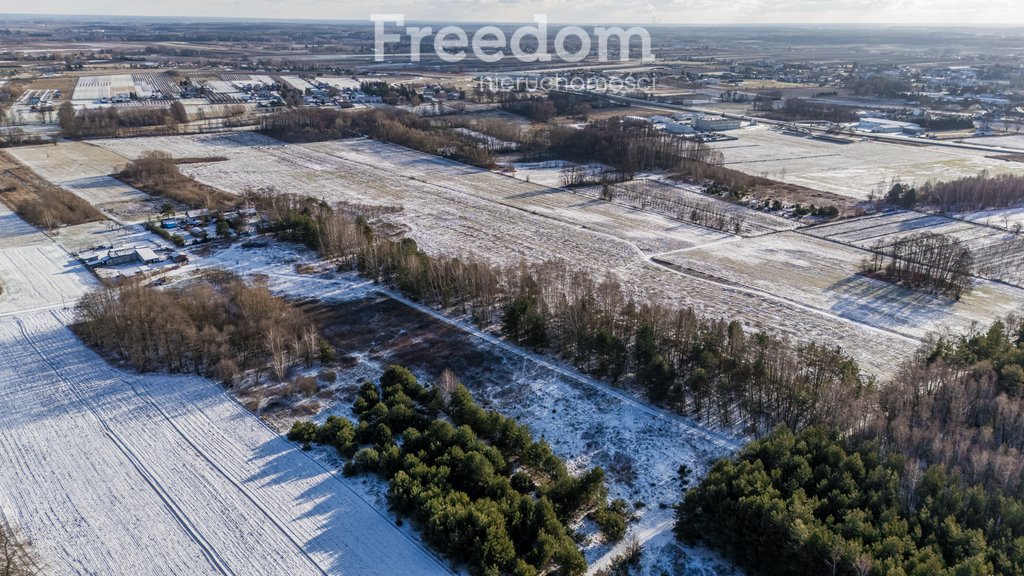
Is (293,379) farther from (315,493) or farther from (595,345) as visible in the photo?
(595,345)

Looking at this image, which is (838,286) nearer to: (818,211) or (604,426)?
(818,211)

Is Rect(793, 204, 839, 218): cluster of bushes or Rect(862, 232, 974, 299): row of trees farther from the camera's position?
Rect(793, 204, 839, 218): cluster of bushes

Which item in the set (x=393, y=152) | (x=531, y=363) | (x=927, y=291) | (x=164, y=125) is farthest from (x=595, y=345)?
(x=164, y=125)

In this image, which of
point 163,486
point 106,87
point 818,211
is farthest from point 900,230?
point 106,87

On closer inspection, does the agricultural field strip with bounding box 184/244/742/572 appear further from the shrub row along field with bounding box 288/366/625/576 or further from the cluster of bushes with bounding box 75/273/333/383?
the cluster of bushes with bounding box 75/273/333/383

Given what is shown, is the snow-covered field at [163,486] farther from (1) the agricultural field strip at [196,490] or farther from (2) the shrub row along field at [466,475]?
(2) the shrub row along field at [466,475]

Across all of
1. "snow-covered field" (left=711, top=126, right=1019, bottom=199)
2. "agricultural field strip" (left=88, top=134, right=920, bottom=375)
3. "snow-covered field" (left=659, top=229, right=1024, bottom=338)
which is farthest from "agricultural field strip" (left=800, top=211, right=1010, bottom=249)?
"agricultural field strip" (left=88, top=134, right=920, bottom=375)
